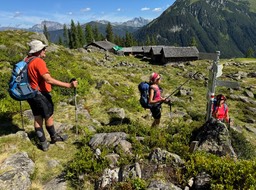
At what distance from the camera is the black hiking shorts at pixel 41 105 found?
7497 mm

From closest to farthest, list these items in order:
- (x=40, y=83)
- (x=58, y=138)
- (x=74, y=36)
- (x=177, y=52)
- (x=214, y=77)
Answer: (x=40, y=83) → (x=214, y=77) → (x=58, y=138) → (x=177, y=52) → (x=74, y=36)

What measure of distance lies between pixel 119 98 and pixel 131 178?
12.9 m

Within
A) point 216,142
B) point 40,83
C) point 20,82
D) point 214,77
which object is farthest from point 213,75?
point 20,82

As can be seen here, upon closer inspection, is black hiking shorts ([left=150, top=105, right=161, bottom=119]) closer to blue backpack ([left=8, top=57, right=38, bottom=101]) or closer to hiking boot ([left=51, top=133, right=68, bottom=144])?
hiking boot ([left=51, top=133, right=68, bottom=144])

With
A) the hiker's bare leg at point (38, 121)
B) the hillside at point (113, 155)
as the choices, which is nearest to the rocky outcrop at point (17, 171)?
the hillside at point (113, 155)

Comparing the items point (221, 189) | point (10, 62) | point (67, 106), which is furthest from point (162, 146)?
point (10, 62)

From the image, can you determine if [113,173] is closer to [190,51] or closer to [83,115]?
[83,115]

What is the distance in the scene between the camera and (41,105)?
7.59 metres

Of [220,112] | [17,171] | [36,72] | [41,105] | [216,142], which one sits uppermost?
[36,72]

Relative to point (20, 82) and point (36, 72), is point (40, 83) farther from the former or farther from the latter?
point (20, 82)

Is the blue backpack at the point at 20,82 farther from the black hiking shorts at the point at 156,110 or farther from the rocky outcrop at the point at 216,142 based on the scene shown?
the rocky outcrop at the point at 216,142

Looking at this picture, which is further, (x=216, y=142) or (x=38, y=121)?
(x=38, y=121)

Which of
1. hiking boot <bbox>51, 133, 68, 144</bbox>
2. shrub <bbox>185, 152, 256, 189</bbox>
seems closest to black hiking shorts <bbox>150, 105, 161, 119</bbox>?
hiking boot <bbox>51, 133, 68, 144</bbox>

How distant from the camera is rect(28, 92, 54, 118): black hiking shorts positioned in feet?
24.6
